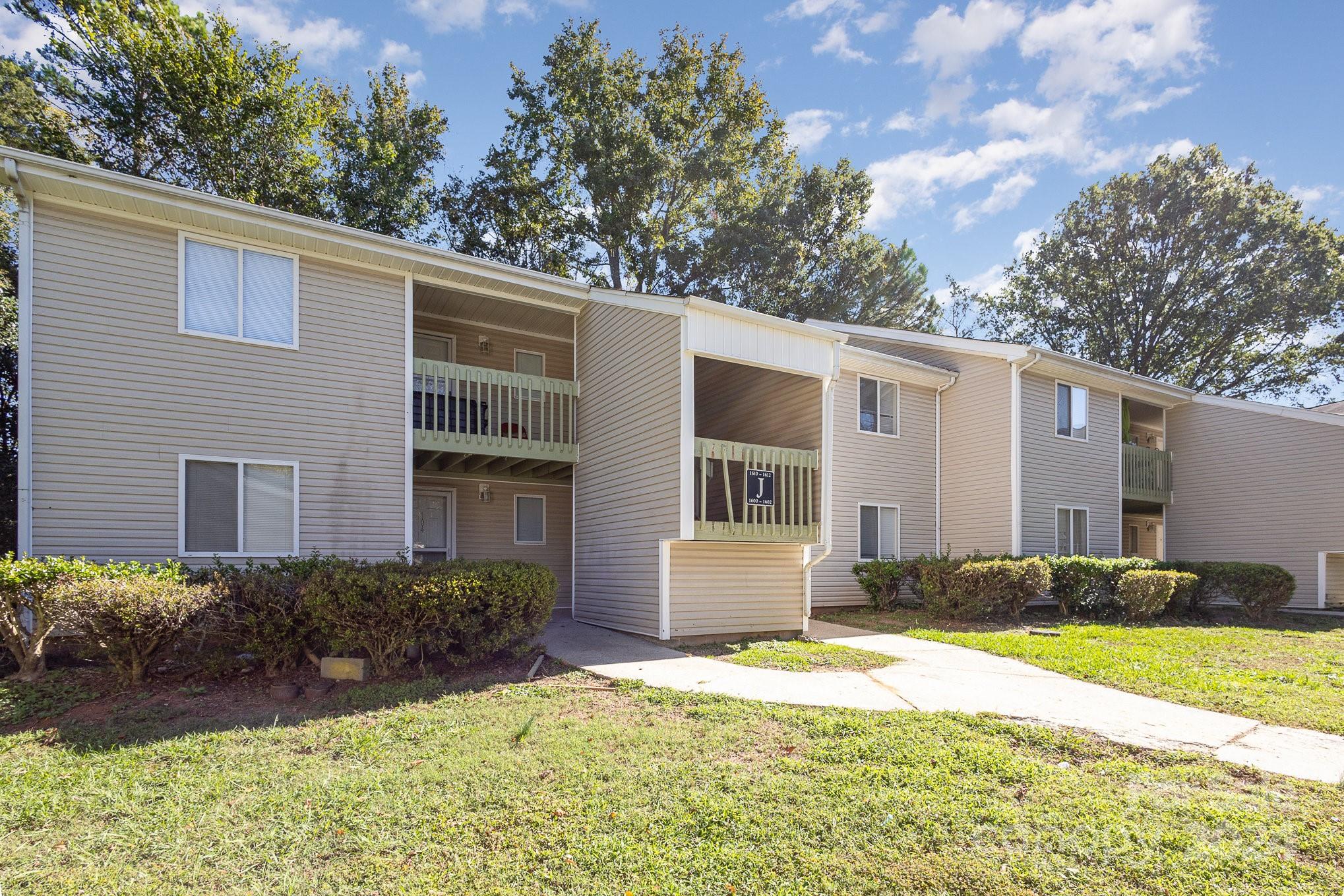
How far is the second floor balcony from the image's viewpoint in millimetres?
10664

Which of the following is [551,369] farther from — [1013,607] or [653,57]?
[653,57]

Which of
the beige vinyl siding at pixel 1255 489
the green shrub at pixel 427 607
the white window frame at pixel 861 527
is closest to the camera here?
the green shrub at pixel 427 607

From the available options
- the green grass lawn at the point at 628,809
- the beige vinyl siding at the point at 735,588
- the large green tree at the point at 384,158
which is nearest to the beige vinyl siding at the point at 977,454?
the beige vinyl siding at the point at 735,588

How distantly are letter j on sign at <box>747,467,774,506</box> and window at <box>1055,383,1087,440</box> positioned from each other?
30.2 ft

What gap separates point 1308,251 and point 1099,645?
24330mm

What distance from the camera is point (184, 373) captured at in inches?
345

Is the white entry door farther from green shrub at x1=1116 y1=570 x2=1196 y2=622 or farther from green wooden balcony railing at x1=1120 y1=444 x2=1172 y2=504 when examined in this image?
green wooden balcony railing at x1=1120 y1=444 x2=1172 y2=504

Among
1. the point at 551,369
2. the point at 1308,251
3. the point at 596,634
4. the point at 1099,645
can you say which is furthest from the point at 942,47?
the point at 1308,251

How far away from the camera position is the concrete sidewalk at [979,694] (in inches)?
206

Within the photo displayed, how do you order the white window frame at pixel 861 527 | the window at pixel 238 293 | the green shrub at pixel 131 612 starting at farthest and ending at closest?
the white window frame at pixel 861 527 → the window at pixel 238 293 → the green shrub at pixel 131 612

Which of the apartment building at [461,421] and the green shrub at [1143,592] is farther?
the green shrub at [1143,592]

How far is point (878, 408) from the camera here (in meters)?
15.0

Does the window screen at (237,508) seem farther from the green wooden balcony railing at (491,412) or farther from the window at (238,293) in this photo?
the green wooden balcony railing at (491,412)

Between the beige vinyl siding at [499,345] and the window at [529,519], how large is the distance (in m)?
2.47
